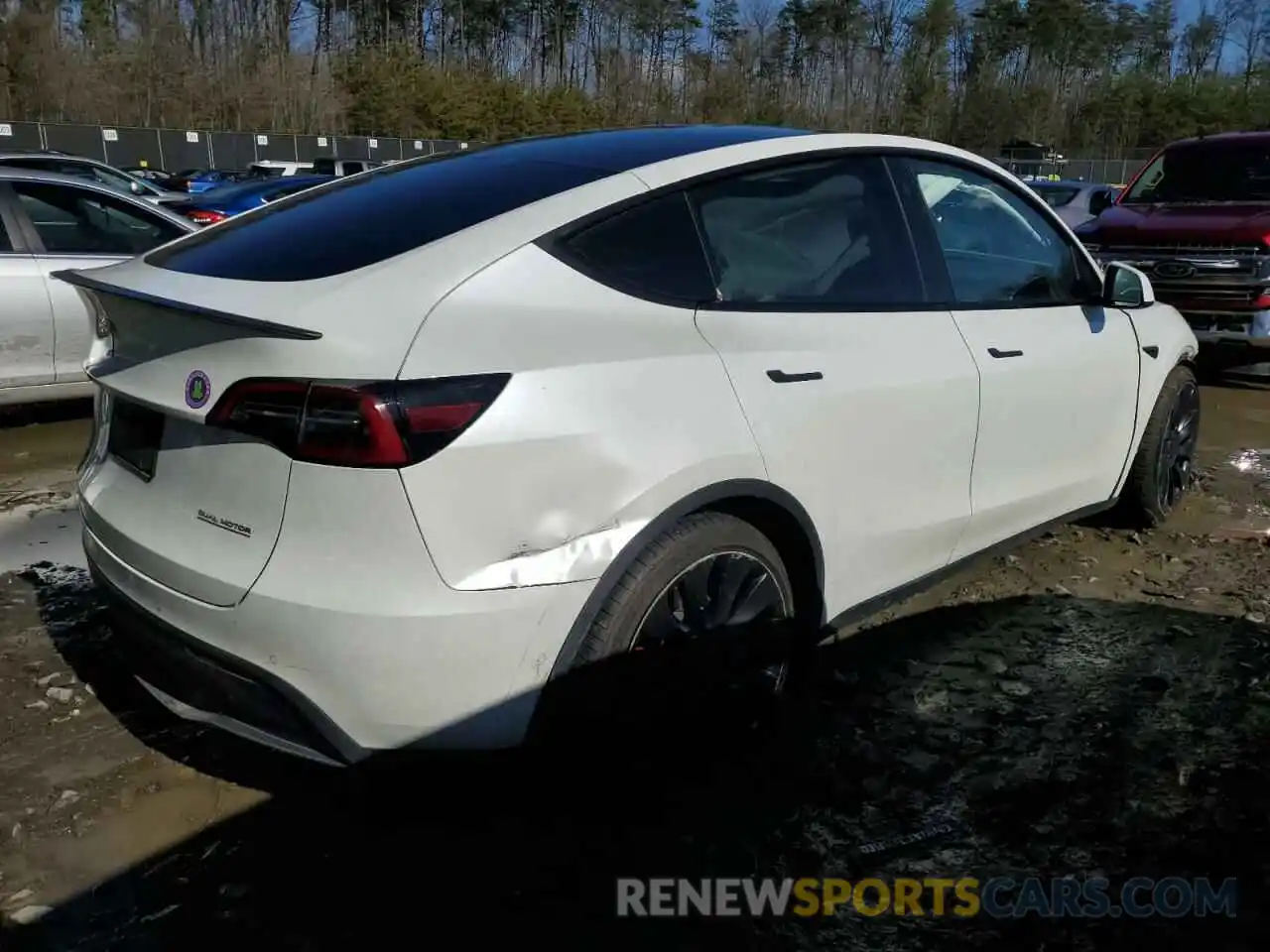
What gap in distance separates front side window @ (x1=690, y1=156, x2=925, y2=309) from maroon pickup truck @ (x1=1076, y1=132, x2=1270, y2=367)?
5.87m

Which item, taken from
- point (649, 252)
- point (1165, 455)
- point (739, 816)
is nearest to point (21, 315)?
point (649, 252)

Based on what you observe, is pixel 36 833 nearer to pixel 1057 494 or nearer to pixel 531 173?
pixel 531 173

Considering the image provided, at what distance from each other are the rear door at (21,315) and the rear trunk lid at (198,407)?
4.10m

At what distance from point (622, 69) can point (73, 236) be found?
244ft

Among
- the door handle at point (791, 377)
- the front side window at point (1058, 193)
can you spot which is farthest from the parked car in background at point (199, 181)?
the door handle at point (791, 377)

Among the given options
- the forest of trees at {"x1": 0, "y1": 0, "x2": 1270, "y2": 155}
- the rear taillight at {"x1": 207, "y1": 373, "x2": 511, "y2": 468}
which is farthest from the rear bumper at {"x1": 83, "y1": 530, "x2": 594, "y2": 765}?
the forest of trees at {"x1": 0, "y1": 0, "x2": 1270, "y2": 155}

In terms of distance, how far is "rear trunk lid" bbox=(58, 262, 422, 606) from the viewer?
85.2 inches

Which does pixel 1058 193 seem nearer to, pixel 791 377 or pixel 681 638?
pixel 791 377

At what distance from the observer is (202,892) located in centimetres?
245

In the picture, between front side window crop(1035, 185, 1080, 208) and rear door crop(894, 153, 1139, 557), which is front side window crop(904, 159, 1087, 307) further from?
front side window crop(1035, 185, 1080, 208)

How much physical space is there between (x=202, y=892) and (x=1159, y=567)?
384 centimetres

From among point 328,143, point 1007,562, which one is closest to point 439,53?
point 328,143

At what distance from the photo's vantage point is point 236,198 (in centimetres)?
1524

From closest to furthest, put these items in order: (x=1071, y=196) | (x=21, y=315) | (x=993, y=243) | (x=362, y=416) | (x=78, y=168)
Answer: (x=362, y=416), (x=993, y=243), (x=21, y=315), (x=1071, y=196), (x=78, y=168)
